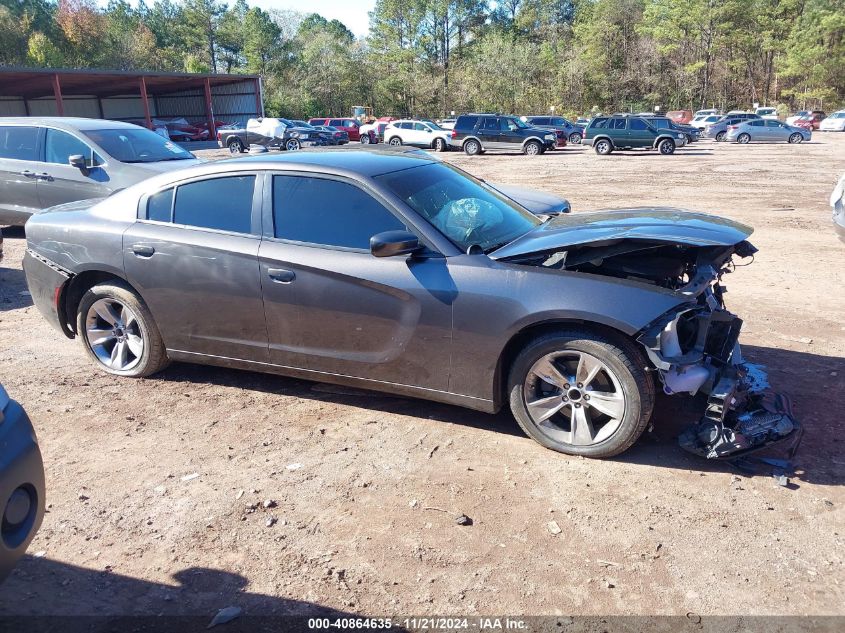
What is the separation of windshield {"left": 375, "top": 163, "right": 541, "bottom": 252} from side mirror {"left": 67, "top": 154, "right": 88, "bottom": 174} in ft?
20.1

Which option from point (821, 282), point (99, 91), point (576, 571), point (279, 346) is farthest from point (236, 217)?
point (99, 91)

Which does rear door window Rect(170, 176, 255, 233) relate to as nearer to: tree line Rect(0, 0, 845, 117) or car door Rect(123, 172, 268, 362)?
car door Rect(123, 172, 268, 362)

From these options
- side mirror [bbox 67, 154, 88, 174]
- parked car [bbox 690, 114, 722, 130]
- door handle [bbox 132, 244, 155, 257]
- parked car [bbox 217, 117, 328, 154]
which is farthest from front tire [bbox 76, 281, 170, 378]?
parked car [bbox 690, 114, 722, 130]

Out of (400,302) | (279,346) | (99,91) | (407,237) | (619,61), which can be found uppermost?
(619,61)

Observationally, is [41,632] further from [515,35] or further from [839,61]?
[515,35]

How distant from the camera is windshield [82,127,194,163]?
9156mm

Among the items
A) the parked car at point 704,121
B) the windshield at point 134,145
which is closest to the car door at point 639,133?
the parked car at point 704,121

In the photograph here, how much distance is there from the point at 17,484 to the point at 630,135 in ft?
104

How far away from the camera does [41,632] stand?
2.56 metres

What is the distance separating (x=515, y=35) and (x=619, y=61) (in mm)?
18115

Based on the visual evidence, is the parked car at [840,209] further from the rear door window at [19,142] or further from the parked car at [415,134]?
the parked car at [415,134]

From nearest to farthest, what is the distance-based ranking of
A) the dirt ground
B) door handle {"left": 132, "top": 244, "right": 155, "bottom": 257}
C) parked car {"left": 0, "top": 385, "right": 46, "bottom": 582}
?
parked car {"left": 0, "top": 385, "right": 46, "bottom": 582} < the dirt ground < door handle {"left": 132, "top": 244, "right": 155, "bottom": 257}

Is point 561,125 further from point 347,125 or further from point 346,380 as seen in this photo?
point 346,380

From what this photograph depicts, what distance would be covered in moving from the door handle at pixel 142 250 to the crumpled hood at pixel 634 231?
2.37 m
